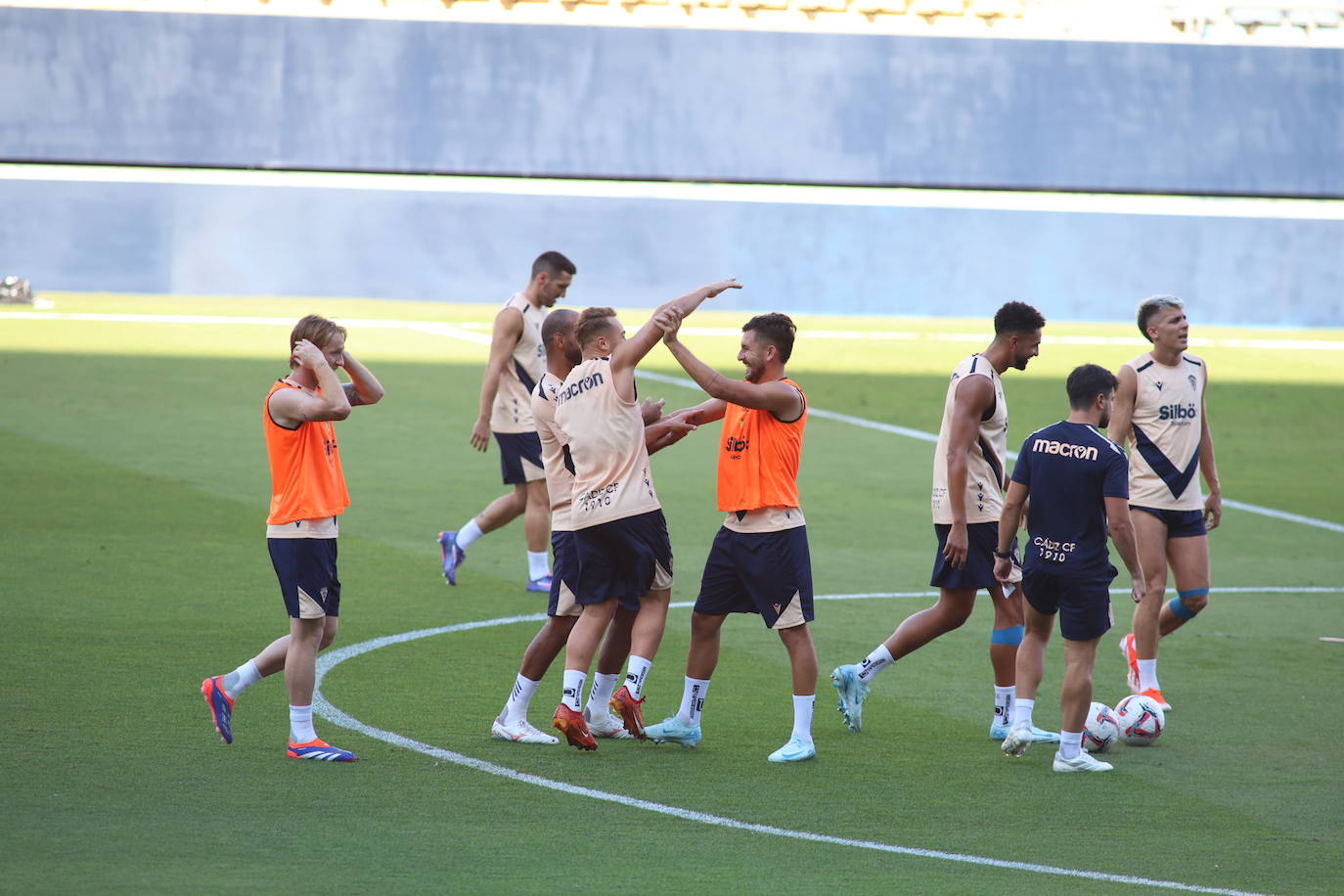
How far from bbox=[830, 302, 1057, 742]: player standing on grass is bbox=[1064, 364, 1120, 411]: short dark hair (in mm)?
265

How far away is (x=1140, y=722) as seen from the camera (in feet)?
27.1

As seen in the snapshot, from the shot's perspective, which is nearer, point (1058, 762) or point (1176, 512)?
point (1058, 762)

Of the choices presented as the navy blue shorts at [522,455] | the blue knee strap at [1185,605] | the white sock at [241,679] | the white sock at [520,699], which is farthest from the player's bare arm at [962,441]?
the navy blue shorts at [522,455]

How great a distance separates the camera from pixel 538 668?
7.77 m

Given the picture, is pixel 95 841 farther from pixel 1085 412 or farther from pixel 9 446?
pixel 9 446

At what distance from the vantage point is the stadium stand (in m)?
37.8

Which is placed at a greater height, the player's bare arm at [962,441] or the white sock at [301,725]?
the player's bare arm at [962,441]

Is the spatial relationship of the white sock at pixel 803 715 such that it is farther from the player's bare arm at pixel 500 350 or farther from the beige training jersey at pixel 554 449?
the player's bare arm at pixel 500 350

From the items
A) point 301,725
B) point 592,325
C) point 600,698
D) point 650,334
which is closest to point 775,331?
point 650,334

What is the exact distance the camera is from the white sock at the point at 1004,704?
832 centimetres

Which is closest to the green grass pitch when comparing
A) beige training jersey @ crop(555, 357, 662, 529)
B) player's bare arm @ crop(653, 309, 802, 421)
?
beige training jersey @ crop(555, 357, 662, 529)

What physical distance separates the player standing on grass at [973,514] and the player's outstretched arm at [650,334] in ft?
4.51

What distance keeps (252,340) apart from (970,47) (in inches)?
730

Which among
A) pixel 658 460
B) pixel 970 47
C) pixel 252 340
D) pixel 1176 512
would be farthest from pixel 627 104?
pixel 1176 512
